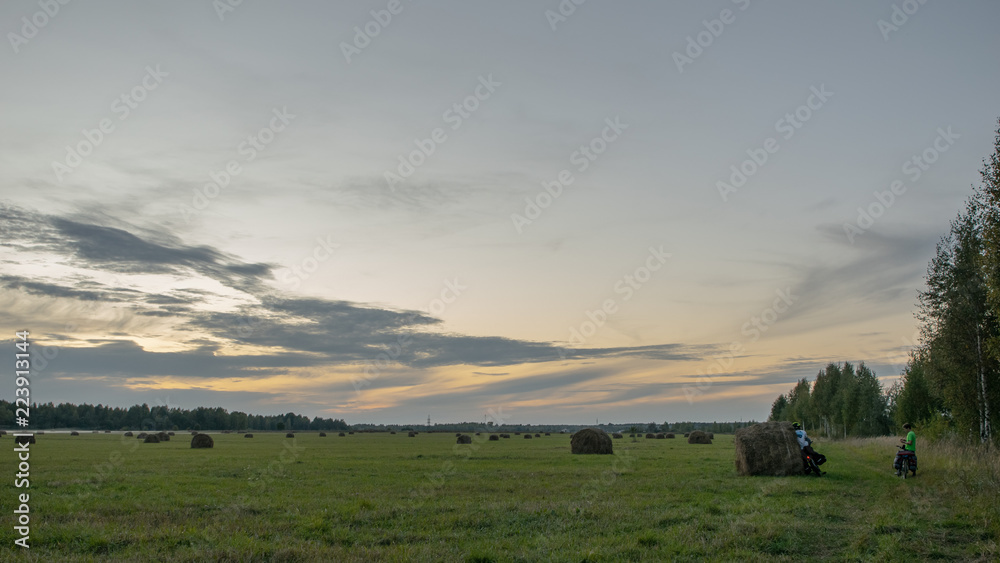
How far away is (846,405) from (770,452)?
7826 cm

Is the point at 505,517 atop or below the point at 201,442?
atop

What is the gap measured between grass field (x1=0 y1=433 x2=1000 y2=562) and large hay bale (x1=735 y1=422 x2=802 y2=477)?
50.6 inches

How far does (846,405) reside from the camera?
9194 centimetres

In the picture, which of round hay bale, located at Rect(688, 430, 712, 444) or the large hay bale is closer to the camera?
the large hay bale

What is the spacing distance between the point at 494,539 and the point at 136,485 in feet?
48.3

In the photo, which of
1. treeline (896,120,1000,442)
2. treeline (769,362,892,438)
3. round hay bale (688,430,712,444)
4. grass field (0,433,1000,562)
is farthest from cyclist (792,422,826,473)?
treeline (769,362,892,438)

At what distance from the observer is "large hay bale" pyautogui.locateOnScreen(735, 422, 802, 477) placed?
83.9 ft

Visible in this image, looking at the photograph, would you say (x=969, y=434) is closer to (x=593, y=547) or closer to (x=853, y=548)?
(x=853, y=548)

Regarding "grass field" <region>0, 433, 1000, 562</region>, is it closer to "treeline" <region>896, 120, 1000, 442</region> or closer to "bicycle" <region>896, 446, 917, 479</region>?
"bicycle" <region>896, 446, 917, 479</region>

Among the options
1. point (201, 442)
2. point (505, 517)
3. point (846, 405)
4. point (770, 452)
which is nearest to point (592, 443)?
point (770, 452)

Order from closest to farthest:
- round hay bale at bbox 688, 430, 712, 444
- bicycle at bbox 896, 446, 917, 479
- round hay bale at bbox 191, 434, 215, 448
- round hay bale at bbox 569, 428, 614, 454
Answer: bicycle at bbox 896, 446, 917, 479 < round hay bale at bbox 569, 428, 614, 454 < round hay bale at bbox 191, 434, 215, 448 < round hay bale at bbox 688, 430, 712, 444

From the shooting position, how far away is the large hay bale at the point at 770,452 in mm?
25562

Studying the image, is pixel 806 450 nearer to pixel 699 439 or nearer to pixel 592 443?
pixel 592 443

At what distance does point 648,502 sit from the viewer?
16.8 m
